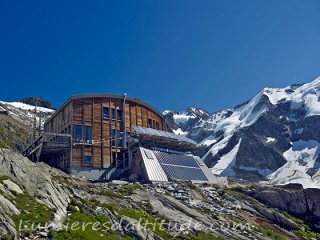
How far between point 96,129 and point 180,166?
44.9ft

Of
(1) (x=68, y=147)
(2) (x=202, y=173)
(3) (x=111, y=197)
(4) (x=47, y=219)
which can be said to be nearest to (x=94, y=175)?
(1) (x=68, y=147)

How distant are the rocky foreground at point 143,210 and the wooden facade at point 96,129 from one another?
12303mm

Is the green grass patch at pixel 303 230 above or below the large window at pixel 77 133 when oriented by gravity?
below

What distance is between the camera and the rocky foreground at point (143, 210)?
2189 cm

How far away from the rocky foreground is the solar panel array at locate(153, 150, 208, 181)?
119 inches

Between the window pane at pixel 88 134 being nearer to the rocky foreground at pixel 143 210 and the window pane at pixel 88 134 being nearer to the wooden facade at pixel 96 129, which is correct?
the wooden facade at pixel 96 129

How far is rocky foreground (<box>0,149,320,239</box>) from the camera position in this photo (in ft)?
71.8

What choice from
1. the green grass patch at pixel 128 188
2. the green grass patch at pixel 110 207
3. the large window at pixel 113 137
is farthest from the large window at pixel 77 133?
the green grass patch at pixel 110 207

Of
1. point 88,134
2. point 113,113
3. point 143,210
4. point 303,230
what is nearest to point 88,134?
point 88,134

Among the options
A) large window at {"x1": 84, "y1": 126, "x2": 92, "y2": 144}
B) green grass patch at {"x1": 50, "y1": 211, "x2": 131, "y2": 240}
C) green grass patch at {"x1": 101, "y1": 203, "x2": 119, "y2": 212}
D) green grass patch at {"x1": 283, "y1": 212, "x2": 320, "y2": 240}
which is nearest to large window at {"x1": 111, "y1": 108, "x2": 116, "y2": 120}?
large window at {"x1": 84, "y1": 126, "x2": 92, "y2": 144}

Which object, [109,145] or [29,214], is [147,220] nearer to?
[29,214]

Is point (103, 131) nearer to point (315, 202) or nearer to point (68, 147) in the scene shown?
point (68, 147)

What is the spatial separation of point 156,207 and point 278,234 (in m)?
11.9

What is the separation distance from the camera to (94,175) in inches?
2046
